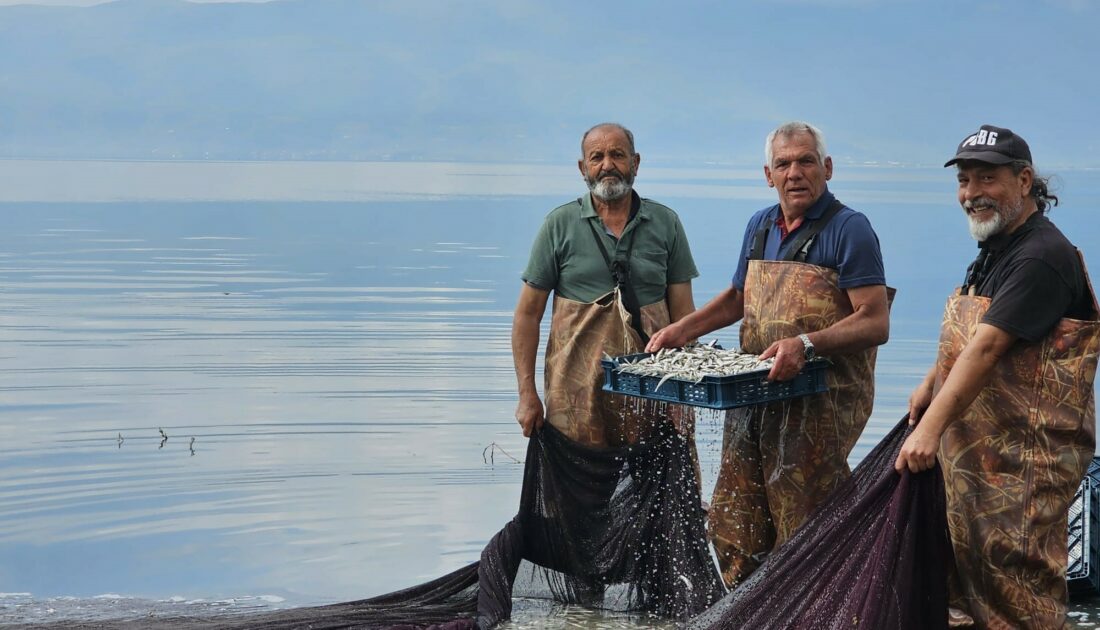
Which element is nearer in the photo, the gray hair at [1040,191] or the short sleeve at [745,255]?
the gray hair at [1040,191]

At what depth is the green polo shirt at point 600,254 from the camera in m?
5.59

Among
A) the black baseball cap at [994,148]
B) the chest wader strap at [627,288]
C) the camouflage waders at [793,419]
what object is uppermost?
the black baseball cap at [994,148]

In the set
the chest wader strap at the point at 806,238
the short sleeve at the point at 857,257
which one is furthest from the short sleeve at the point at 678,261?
the short sleeve at the point at 857,257

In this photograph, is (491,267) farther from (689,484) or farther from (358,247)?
(689,484)

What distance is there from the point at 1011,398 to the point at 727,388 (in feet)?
2.91

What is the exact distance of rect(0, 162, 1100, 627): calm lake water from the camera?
6.92 metres

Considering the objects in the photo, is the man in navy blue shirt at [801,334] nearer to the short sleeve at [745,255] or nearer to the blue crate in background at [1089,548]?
the short sleeve at [745,255]

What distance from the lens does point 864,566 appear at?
174 inches

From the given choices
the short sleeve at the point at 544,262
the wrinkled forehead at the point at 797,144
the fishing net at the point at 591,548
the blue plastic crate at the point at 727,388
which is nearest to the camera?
the blue plastic crate at the point at 727,388

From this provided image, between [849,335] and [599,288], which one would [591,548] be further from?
[849,335]

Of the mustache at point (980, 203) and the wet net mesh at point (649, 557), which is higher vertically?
the mustache at point (980, 203)

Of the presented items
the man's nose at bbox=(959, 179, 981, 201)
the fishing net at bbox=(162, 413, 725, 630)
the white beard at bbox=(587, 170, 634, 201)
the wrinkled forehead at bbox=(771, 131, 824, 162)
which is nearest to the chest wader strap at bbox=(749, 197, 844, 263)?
the wrinkled forehead at bbox=(771, 131, 824, 162)

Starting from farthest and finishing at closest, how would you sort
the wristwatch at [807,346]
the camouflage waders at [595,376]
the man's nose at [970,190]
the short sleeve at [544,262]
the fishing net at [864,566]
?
the short sleeve at [544,262], the camouflage waders at [595,376], the wristwatch at [807,346], the man's nose at [970,190], the fishing net at [864,566]

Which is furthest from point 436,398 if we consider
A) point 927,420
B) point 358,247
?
point 358,247
